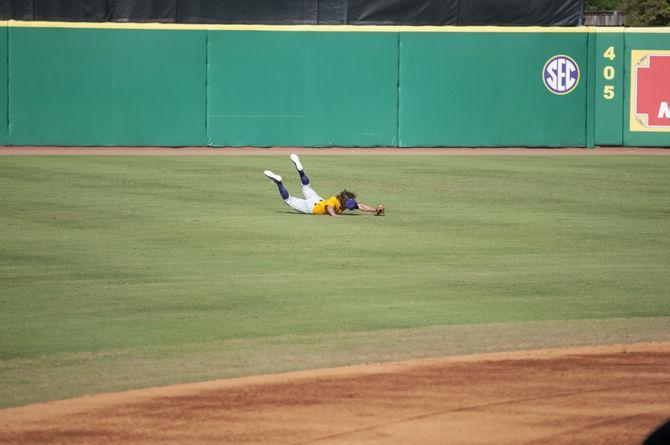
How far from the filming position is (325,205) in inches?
684

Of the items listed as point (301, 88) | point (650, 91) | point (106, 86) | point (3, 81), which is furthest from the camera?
point (650, 91)

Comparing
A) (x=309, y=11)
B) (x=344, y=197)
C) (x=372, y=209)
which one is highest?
(x=309, y=11)

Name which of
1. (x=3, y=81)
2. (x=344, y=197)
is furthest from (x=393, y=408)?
(x=3, y=81)

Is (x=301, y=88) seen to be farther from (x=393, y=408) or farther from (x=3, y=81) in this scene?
(x=393, y=408)

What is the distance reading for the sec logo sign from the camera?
3145cm

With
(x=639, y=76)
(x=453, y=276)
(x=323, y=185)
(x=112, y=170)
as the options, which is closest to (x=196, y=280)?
(x=453, y=276)

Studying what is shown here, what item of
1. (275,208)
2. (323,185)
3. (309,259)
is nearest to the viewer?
(309,259)

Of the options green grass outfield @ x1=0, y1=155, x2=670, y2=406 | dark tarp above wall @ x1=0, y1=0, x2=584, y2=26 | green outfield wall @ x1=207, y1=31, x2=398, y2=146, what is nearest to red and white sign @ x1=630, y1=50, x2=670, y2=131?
dark tarp above wall @ x1=0, y1=0, x2=584, y2=26

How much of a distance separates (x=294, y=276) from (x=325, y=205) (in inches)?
198

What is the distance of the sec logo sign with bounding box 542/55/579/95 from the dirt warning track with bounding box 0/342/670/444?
22872 mm

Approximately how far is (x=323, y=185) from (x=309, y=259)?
8164mm

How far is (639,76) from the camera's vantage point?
31.1m

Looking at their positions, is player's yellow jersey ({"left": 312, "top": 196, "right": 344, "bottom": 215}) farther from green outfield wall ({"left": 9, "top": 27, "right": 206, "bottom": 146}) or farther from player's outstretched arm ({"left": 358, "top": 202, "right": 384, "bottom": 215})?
green outfield wall ({"left": 9, "top": 27, "right": 206, "bottom": 146})

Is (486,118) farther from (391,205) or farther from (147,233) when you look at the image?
(147,233)
